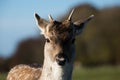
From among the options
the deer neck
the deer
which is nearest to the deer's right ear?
the deer

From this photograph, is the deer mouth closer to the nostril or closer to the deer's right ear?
the nostril

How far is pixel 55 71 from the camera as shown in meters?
14.1

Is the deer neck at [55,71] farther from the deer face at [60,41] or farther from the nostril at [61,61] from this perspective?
the nostril at [61,61]

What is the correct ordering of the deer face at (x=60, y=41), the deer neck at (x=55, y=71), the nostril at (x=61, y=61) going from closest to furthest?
the nostril at (x=61, y=61) < the deer face at (x=60, y=41) < the deer neck at (x=55, y=71)

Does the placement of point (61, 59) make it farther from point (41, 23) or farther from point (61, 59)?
point (41, 23)

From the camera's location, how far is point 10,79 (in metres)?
17.9

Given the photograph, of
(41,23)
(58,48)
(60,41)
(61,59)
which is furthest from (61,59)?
(41,23)

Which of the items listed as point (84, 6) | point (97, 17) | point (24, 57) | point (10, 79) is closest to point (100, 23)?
point (97, 17)

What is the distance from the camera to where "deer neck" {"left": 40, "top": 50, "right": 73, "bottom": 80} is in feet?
46.0

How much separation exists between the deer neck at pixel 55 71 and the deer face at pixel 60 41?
0.33 feet

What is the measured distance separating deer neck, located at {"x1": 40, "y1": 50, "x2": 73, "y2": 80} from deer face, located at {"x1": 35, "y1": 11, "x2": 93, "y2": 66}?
0.33ft

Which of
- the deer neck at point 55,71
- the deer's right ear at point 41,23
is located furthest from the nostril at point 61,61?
the deer's right ear at point 41,23

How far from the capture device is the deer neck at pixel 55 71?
552 inches

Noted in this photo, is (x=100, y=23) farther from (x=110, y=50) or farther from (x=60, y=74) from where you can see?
(x=60, y=74)
